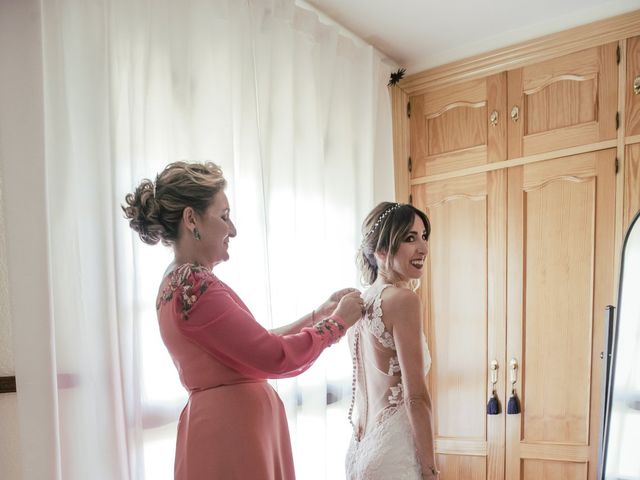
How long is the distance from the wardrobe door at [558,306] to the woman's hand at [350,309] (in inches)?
51.3

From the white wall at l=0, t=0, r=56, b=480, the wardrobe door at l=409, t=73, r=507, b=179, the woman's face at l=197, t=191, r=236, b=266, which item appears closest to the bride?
the woman's face at l=197, t=191, r=236, b=266

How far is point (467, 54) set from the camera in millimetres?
2613

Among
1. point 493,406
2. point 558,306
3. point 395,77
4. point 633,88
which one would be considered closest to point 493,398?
point 493,406

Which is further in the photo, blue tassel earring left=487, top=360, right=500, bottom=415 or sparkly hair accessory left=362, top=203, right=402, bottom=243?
blue tassel earring left=487, top=360, right=500, bottom=415

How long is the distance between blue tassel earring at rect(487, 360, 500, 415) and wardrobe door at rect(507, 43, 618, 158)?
3.29 ft

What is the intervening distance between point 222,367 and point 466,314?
5.52 ft

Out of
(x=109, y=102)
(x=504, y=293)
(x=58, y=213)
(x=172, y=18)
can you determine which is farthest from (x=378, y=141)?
(x=58, y=213)

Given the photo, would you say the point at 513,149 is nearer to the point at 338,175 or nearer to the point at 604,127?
the point at 604,127

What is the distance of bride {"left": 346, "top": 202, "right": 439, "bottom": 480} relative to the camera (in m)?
1.36

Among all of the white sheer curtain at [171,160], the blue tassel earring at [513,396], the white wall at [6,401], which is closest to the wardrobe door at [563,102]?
the white sheer curtain at [171,160]

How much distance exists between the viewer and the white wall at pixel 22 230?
1.22 metres

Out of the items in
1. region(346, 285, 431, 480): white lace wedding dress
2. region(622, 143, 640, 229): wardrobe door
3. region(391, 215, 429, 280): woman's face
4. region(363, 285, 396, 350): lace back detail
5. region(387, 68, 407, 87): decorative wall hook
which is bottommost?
region(346, 285, 431, 480): white lace wedding dress

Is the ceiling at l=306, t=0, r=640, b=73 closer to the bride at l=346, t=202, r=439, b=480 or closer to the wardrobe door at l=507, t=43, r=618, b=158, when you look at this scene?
the wardrobe door at l=507, t=43, r=618, b=158

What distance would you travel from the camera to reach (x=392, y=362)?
143cm
